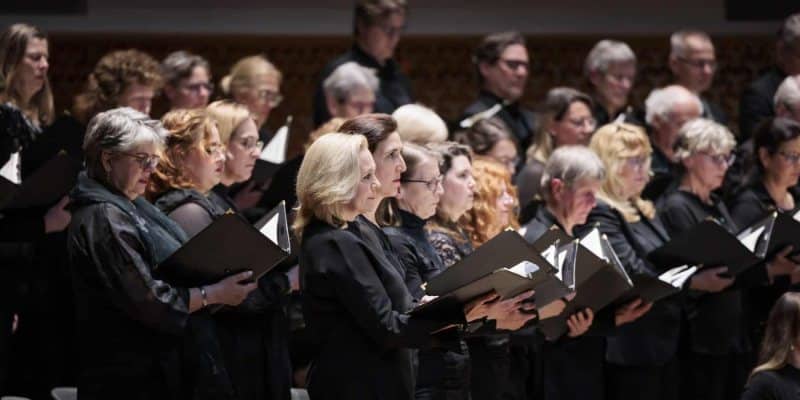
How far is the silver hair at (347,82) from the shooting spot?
5.95m

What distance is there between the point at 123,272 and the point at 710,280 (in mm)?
2579

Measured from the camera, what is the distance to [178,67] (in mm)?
5996

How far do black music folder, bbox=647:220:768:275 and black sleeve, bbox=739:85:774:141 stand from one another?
4.54ft

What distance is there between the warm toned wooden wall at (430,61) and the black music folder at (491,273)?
376 cm

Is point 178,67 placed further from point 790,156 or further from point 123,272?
point 790,156

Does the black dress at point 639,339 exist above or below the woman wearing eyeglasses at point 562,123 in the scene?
below

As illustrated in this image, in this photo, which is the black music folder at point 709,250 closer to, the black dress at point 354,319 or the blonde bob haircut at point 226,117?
the blonde bob haircut at point 226,117

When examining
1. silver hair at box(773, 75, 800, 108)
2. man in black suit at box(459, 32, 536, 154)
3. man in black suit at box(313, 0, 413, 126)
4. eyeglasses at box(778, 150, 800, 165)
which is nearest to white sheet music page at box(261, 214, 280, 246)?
man in black suit at box(313, 0, 413, 126)

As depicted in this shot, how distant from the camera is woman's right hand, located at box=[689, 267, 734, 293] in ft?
18.2

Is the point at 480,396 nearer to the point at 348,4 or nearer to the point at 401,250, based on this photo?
the point at 401,250

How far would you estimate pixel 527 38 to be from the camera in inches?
310

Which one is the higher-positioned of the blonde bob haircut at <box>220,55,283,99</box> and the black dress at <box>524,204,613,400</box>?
the blonde bob haircut at <box>220,55,283,99</box>

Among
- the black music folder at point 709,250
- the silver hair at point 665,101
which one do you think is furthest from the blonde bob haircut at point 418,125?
the silver hair at point 665,101

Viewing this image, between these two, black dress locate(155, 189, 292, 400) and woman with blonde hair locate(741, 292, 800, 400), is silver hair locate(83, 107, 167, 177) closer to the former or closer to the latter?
black dress locate(155, 189, 292, 400)
